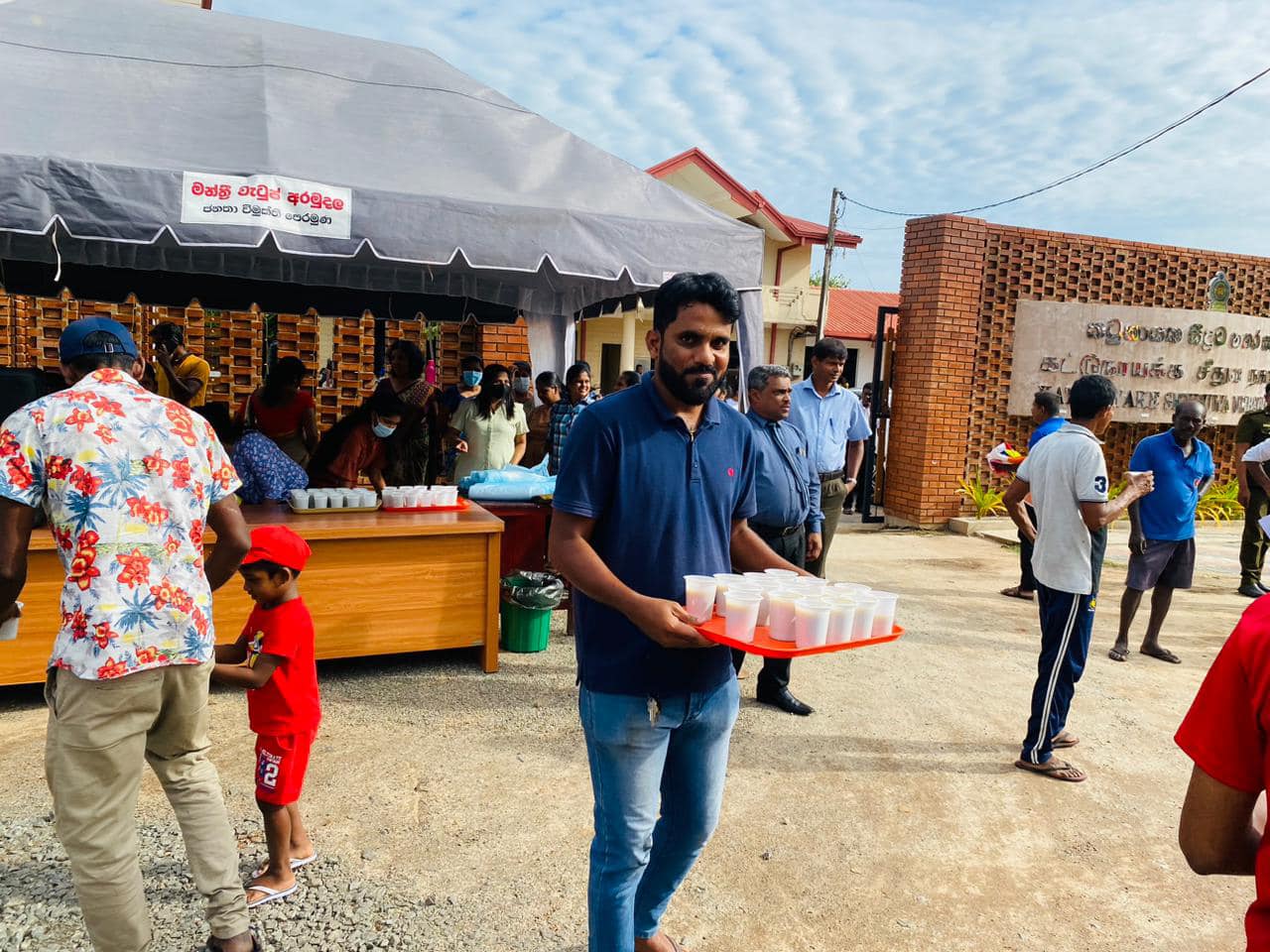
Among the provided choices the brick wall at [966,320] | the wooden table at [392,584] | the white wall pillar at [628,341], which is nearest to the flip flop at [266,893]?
the wooden table at [392,584]

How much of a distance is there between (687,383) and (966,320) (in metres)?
9.72

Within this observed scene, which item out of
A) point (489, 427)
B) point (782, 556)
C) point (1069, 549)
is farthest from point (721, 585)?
point (489, 427)

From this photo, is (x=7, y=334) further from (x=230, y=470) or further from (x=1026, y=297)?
(x=1026, y=297)

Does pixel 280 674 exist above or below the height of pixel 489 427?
below

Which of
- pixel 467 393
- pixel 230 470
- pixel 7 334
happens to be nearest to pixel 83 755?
pixel 230 470

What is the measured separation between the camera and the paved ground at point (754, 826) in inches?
116

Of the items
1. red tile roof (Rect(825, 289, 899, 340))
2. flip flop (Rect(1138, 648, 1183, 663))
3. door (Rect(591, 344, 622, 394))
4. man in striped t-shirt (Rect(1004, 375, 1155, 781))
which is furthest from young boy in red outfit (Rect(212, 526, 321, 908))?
red tile roof (Rect(825, 289, 899, 340))

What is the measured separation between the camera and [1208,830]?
1278mm

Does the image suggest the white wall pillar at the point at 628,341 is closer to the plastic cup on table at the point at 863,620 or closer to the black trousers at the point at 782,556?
the black trousers at the point at 782,556

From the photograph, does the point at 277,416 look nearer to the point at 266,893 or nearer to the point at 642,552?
the point at 266,893

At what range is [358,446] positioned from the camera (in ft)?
19.1

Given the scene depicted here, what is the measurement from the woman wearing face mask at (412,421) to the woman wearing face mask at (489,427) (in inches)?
10.3

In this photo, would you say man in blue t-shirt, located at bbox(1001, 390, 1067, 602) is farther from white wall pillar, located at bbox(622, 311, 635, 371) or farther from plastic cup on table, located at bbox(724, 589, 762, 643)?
white wall pillar, located at bbox(622, 311, 635, 371)

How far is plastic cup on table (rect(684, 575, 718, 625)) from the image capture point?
84.9 inches
